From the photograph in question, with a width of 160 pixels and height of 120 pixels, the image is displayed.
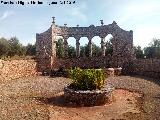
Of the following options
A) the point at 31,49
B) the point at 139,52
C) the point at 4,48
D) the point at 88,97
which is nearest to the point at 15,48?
the point at 4,48

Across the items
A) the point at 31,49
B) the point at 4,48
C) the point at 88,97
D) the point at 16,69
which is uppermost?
the point at 31,49

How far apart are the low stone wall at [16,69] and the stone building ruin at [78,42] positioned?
2.17 metres

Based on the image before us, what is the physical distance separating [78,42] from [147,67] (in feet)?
28.5

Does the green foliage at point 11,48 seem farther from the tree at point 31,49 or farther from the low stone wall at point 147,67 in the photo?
the low stone wall at point 147,67

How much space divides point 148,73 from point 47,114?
15622mm

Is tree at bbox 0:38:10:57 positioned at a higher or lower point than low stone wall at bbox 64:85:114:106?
higher

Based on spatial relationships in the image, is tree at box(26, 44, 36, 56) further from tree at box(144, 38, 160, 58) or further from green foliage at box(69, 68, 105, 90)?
green foliage at box(69, 68, 105, 90)

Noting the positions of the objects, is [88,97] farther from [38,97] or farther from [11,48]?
[11,48]

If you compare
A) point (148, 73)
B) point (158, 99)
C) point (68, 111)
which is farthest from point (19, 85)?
point (148, 73)

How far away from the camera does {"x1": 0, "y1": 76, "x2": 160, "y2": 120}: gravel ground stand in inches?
461

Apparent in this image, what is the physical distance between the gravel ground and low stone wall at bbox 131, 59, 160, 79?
137 inches

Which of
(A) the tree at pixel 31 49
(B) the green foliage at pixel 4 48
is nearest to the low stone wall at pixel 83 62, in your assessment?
(B) the green foliage at pixel 4 48

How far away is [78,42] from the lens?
106ft

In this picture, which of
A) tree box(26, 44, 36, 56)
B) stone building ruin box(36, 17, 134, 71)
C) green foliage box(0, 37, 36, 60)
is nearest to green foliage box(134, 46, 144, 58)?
stone building ruin box(36, 17, 134, 71)
